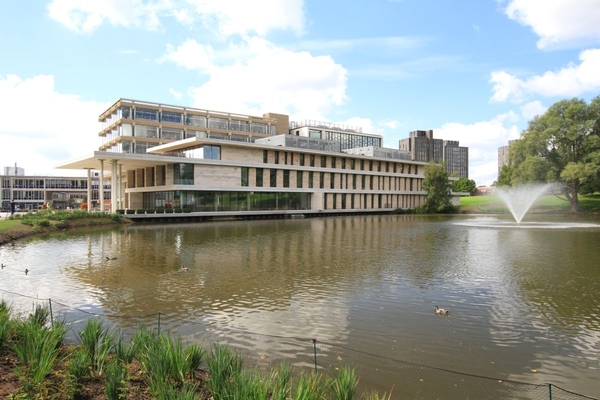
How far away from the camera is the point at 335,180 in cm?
7600

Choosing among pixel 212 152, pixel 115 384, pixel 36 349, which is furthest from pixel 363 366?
pixel 212 152

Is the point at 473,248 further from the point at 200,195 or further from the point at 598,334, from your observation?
the point at 200,195

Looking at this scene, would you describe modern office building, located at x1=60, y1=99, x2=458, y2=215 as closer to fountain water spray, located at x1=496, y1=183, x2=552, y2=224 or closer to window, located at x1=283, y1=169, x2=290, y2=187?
window, located at x1=283, y1=169, x2=290, y2=187

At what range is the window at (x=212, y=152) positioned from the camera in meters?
57.5

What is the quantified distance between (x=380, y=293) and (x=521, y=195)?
6816cm

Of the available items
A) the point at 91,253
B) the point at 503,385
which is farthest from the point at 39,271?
the point at 503,385

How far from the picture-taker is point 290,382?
275 inches

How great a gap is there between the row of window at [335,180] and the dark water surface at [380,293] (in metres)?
38.2

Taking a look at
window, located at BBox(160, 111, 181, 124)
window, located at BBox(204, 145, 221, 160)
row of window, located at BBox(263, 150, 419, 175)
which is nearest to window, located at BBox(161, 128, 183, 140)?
window, located at BBox(160, 111, 181, 124)

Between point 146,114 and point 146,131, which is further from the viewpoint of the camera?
point 146,114

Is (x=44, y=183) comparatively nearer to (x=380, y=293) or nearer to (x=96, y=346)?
(x=380, y=293)

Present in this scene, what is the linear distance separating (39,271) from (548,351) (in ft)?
61.6

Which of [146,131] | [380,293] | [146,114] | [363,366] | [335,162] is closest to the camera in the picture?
[363,366]

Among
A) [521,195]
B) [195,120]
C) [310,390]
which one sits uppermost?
[195,120]
